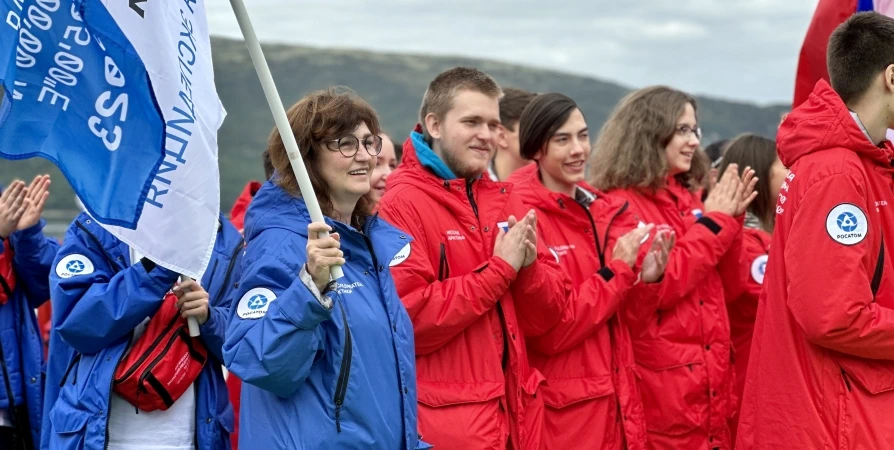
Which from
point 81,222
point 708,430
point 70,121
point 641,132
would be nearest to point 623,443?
point 708,430

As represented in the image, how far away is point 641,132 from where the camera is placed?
598cm

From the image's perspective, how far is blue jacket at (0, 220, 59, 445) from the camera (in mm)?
5219

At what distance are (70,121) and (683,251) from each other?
3.23m

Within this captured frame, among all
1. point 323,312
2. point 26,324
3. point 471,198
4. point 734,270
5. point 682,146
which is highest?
point 682,146

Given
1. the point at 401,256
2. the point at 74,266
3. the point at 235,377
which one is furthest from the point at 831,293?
the point at 235,377

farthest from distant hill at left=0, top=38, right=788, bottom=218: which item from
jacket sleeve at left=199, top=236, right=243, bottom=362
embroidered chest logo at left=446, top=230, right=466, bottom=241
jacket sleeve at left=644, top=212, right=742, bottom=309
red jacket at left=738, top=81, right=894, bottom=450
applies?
jacket sleeve at left=199, top=236, right=243, bottom=362

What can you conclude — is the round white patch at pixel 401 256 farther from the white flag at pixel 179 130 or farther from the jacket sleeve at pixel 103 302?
the white flag at pixel 179 130

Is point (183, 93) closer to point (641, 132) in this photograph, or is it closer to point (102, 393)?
point (102, 393)

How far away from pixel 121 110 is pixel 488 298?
1713mm

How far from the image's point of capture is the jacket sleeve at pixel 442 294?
173 inches

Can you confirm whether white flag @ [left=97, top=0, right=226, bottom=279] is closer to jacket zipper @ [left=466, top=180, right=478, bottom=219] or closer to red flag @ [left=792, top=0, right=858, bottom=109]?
jacket zipper @ [left=466, top=180, right=478, bottom=219]

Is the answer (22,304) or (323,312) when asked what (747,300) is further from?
(22,304)

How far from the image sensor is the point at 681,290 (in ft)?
17.9

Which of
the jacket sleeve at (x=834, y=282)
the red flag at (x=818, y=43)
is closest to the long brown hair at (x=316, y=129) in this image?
the jacket sleeve at (x=834, y=282)
